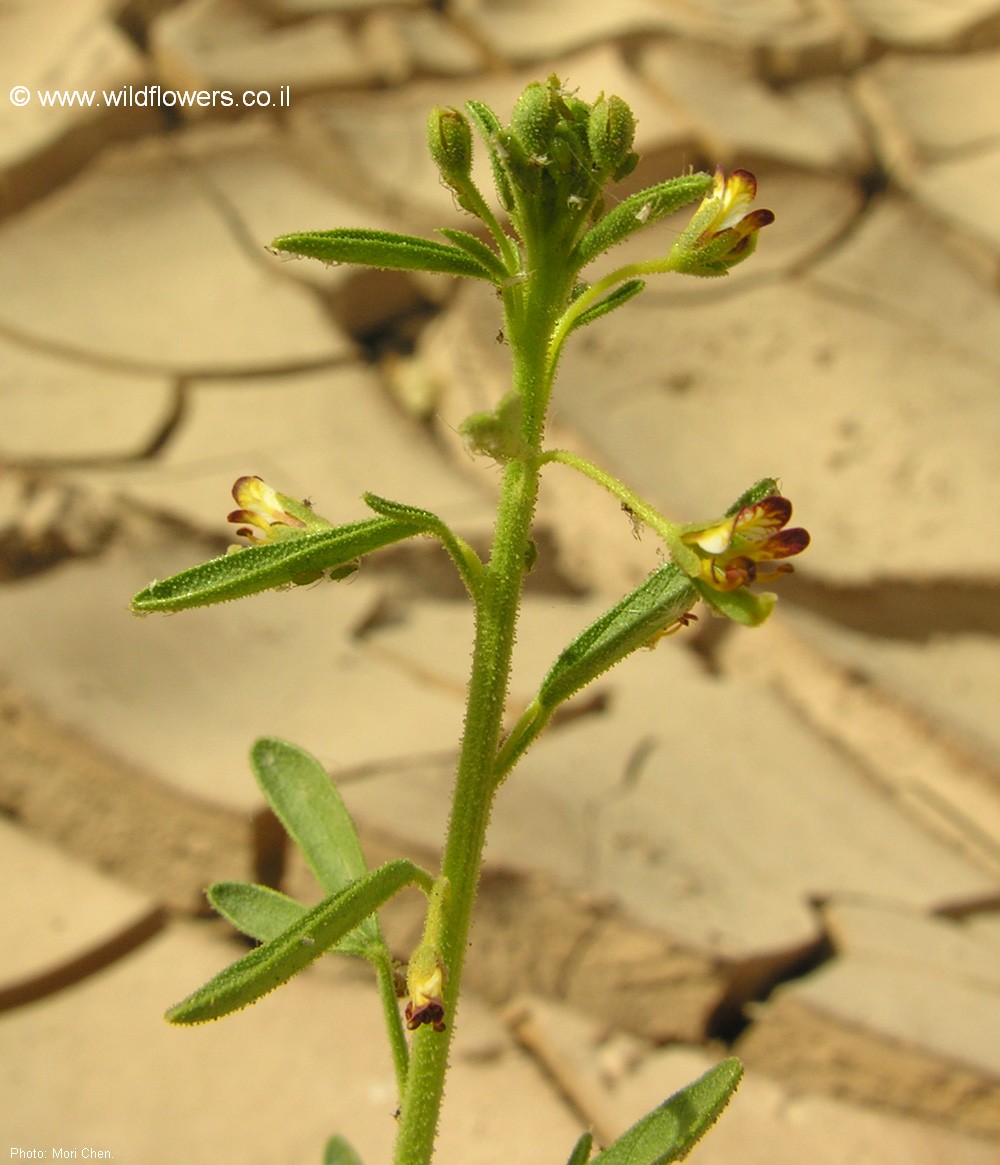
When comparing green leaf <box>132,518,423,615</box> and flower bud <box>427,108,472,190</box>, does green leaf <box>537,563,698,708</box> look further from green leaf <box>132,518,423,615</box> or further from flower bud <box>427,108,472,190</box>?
flower bud <box>427,108,472,190</box>

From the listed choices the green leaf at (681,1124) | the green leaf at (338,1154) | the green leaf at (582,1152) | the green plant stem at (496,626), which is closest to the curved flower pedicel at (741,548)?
the green plant stem at (496,626)

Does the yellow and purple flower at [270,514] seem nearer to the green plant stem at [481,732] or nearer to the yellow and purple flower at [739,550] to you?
the green plant stem at [481,732]

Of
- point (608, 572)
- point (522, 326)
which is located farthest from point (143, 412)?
point (522, 326)

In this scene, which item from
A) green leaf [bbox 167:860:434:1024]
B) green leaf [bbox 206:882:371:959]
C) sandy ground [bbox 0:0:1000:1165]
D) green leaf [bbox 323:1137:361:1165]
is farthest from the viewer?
sandy ground [bbox 0:0:1000:1165]

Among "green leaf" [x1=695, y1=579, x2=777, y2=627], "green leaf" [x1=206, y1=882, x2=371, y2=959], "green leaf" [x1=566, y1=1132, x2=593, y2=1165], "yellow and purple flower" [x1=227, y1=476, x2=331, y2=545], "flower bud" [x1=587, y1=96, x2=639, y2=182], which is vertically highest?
"flower bud" [x1=587, y1=96, x2=639, y2=182]

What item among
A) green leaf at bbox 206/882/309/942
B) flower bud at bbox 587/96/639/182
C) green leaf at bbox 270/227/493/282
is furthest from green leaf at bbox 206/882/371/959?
flower bud at bbox 587/96/639/182

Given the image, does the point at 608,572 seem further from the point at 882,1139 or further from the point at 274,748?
the point at 274,748

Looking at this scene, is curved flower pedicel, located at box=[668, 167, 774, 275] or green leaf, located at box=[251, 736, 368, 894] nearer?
curved flower pedicel, located at box=[668, 167, 774, 275]

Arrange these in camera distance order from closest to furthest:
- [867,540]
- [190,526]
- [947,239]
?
1. [190,526]
2. [867,540]
3. [947,239]
